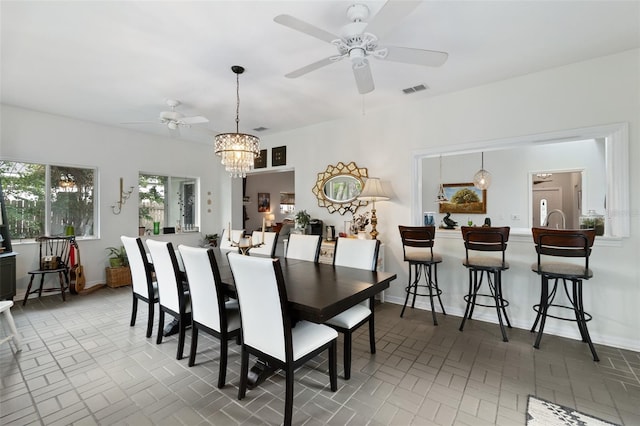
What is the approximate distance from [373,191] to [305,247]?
1.32 m

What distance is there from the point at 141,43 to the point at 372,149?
302 centimetres

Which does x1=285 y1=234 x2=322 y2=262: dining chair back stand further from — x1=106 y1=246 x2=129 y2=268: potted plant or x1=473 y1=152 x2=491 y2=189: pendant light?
x1=473 y1=152 x2=491 y2=189: pendant light

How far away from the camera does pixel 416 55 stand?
207 centimetres

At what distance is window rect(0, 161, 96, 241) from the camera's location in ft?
13.9

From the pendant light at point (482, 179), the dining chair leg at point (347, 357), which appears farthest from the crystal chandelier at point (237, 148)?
the pendant light at point (482, 179)

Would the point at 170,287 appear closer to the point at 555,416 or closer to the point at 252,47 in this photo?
the point at 252,47

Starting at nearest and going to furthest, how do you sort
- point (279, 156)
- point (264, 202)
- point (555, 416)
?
point (555, 416) < point (279, 156) < point (264, 202)

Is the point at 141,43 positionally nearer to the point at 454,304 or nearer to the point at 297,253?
the point at 297,253

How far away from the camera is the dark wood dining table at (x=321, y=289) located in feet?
5.49

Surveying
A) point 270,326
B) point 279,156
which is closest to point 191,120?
point 279,156

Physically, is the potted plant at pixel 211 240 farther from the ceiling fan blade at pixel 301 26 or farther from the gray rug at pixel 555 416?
the gray rug at pixel 555 416

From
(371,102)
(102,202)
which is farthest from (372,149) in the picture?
(102,202)

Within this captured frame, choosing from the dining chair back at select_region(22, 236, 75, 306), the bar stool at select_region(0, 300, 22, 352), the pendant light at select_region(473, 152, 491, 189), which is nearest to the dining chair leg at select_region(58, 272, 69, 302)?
the dining chair back at select_region(22, 236, 75, 306)

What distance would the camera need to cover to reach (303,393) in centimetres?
205
